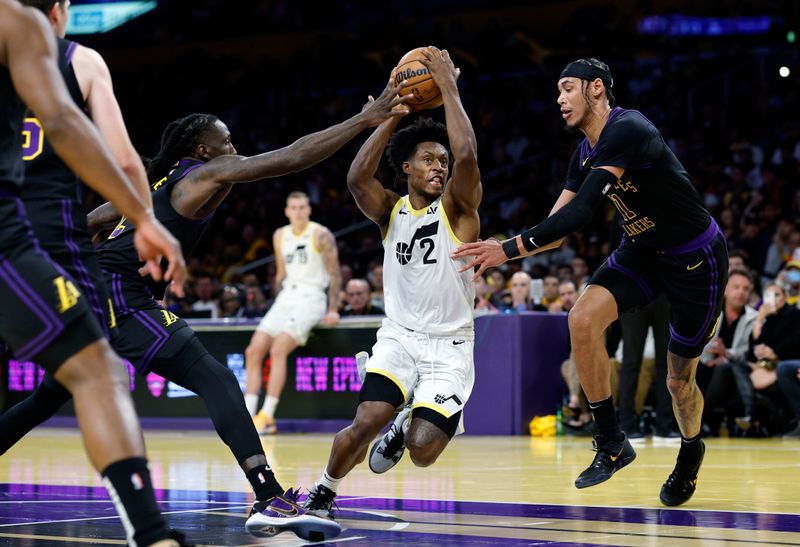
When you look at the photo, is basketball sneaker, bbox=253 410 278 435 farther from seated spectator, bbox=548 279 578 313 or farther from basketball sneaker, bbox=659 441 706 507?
basketball sneaker, bbox=659 441 706 507

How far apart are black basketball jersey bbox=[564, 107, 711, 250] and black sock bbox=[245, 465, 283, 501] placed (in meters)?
2.22

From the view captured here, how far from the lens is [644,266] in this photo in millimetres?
6270

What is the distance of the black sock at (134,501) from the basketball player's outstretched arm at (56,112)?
54 cm

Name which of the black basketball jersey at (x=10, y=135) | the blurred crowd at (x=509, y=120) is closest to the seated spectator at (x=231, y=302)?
the blurred crowd at (x=509, y=120)

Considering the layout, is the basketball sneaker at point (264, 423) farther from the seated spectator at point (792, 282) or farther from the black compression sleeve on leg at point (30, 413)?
the black compression sleeve on leg at point (30, 413)

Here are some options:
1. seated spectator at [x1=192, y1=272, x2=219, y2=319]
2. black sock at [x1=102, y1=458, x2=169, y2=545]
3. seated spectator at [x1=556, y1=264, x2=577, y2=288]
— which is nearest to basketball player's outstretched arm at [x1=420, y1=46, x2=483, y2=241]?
black sock at [x1=102, y1=458, x2=169, y2=545]

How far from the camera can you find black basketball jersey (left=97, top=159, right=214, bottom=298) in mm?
5219

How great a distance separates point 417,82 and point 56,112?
9.31 feet

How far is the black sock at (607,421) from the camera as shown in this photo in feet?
20.4

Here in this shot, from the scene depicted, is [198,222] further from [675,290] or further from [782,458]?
[782,458]

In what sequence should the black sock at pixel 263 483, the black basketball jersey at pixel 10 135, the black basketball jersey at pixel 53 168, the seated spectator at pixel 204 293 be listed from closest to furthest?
the black basketball jersey at pixel 10 135 < the black basketball jersey at pixel 53 168 < the black sock at pixel 263 483 < the seated spectator at pixel 204 293

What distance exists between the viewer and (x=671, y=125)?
57.5 feet

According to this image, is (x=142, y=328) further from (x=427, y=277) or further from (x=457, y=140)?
(x=457, y=140)

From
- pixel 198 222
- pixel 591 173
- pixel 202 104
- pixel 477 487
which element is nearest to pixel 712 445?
pixel 477 487
